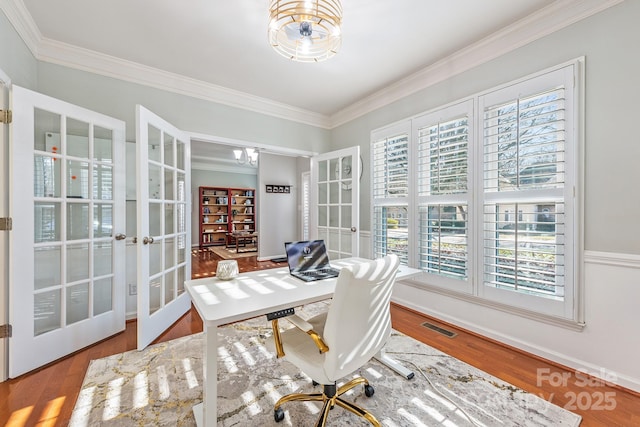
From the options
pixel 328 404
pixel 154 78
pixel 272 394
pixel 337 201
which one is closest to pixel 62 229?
pixel 154 78

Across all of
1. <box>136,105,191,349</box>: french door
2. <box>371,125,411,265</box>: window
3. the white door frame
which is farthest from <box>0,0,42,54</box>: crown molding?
<box>371,125,411,265</box>: window

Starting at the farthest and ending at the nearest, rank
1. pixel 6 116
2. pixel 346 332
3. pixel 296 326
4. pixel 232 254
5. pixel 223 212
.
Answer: pixel 223 212 < pixel 232 254 < pixel 6 116 < pixel 296 326 < pixel 346 332

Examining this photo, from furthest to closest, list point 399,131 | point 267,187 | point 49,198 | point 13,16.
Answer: point 267,187 < point 399,131 < point 49,198 < point 13,16

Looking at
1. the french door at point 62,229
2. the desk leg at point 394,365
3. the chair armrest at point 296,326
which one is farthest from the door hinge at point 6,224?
the desk leg at point 394,365

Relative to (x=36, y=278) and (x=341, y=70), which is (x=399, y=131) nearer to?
(x=341, y=70)

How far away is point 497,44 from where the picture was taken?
2.26 metres

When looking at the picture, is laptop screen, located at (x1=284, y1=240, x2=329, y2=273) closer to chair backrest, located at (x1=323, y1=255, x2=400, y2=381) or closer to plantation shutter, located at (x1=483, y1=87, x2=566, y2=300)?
chair backrest, located at (x1=323, y1=255, x2=400, y2=381)

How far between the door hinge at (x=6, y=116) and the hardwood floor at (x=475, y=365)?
1741 mm

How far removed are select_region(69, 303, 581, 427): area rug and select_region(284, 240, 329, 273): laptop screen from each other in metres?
0.55

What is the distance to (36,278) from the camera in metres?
1.96

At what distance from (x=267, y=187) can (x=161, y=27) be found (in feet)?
13.4

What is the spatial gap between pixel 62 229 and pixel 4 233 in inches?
13.6

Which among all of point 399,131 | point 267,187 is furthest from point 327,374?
point 267,187

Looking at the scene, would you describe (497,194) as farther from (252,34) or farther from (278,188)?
(278,188)
